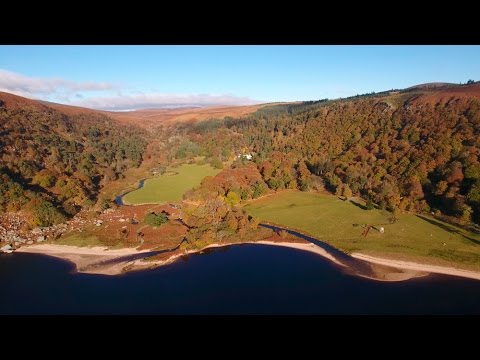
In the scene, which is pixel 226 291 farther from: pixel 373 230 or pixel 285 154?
pixel 285 154

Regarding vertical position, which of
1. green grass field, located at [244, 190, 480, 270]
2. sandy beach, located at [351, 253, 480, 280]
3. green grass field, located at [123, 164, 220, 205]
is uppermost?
green grass field, located at [123, 164, 220, 205]

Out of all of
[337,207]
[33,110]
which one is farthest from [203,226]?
[33,110]

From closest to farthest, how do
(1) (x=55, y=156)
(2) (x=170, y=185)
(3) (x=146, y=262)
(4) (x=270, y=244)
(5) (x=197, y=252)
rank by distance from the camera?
(3) (x=146, y=262) < (5) (x=197, y=252) < (4) (x=270, y=244) < (2) (x=170, y=185) < (1) (x=55, y=156)

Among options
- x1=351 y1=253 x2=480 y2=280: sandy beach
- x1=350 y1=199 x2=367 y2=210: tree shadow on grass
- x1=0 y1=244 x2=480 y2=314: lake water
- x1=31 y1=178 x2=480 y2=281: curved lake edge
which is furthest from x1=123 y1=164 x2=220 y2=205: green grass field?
x1=351 y1=253 x2=480 y2=280: sandy beach

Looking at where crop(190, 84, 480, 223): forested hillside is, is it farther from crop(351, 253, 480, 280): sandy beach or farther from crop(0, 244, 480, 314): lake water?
crop(0, 244, 480, 314): lake water

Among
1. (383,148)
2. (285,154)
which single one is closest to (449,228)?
(383,148)
